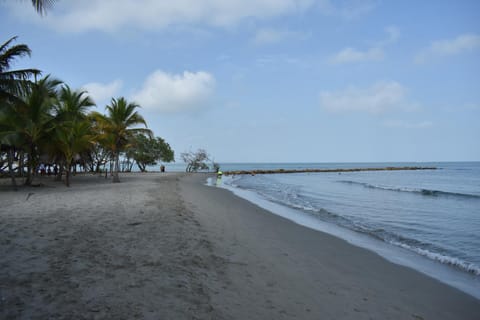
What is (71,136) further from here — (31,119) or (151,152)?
(151,152)

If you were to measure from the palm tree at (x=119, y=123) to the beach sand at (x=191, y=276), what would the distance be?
13.3 metres

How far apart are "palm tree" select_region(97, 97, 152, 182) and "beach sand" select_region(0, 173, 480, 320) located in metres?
13.3

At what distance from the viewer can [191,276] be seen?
3771 millimetres

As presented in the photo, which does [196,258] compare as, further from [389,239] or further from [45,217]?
[389,239]

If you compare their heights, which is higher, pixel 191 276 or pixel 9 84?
pixel 9 84

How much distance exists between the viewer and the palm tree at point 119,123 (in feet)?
62.4

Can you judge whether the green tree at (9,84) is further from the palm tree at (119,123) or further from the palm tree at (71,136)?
the palm tree at (119,123)

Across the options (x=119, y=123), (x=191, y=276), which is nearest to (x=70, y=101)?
(x=119, y=123)

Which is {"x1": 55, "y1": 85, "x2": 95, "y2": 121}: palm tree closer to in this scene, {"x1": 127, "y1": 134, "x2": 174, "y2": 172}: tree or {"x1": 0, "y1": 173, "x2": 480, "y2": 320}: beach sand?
{"x1": 0, "y1": 173, "x2": 480, "y2": 320}: beach sand

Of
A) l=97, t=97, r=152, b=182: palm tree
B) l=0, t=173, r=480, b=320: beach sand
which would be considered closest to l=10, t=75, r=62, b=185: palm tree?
l=97, t=97, r=152, b=182: palm tree

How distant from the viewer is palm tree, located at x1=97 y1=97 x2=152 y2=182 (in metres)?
Result: 19.0

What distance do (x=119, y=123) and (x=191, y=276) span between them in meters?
17.9

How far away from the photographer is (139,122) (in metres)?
19.8

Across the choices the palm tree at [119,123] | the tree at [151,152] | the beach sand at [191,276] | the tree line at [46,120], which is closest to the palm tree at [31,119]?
the tree line at [46,120]
